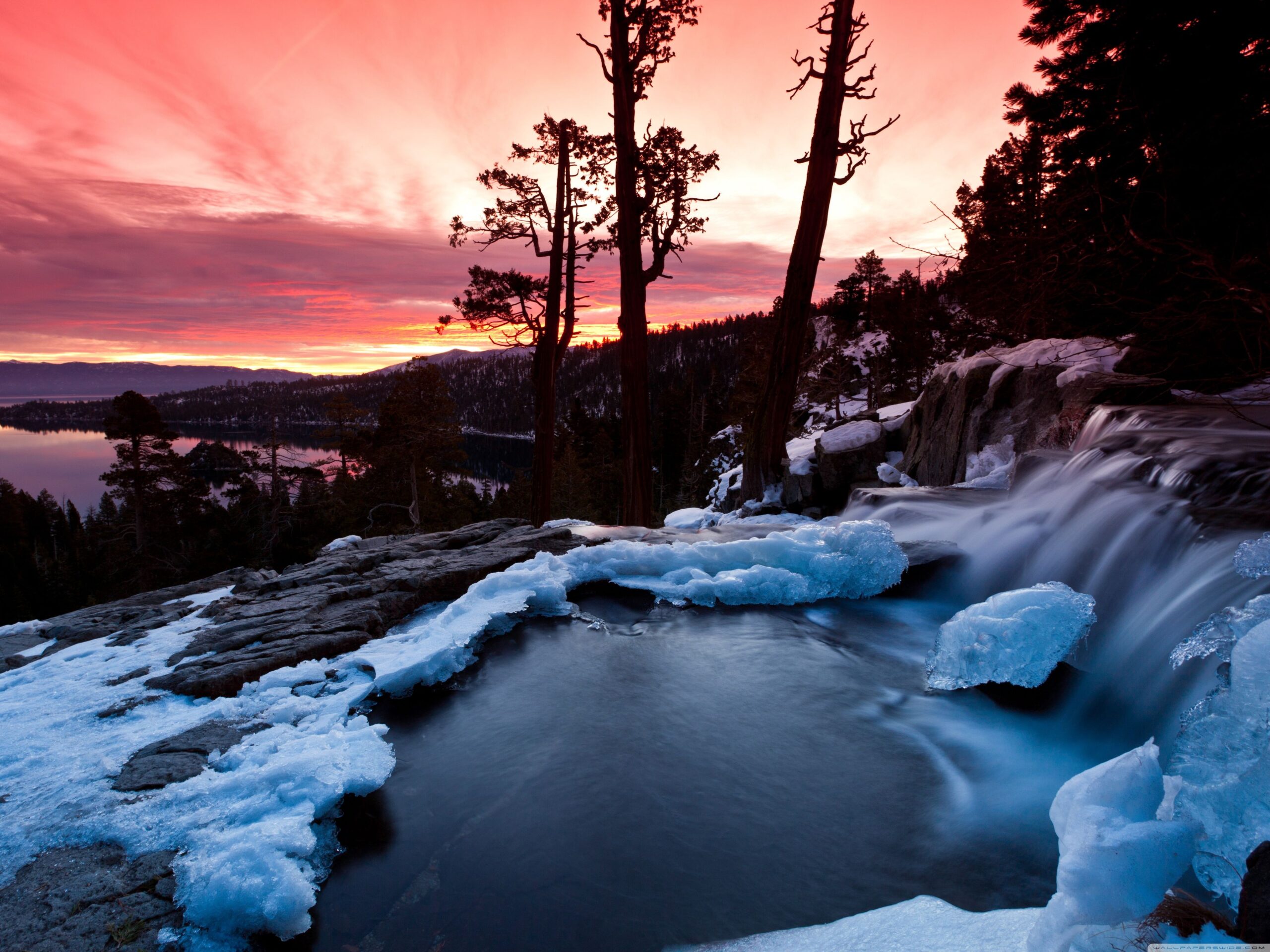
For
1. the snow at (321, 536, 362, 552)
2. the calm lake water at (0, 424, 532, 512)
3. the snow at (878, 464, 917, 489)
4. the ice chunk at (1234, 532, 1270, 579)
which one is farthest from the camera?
the calm lake water at (0, 424, 532, 512)

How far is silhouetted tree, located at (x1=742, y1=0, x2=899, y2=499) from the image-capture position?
35.1 feet

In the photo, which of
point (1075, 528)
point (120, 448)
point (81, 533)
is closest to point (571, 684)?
point (1075, 528)

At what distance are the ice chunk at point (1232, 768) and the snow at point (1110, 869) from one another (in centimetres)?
15

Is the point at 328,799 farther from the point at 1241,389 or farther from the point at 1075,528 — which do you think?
the point at 1241,389

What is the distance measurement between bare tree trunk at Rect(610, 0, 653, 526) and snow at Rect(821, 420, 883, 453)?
3763 mm

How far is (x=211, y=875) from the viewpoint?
7.96 ft

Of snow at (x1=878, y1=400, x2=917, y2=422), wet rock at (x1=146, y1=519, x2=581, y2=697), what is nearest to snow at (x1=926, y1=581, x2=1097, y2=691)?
wet rock at (x1=146, y1=519, x2=581, y2=697)

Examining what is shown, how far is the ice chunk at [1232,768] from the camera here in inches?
84.0

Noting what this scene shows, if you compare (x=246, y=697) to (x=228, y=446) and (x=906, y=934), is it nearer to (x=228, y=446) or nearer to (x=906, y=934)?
(x=906, y=934)

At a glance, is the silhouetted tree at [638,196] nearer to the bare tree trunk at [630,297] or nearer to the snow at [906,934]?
the bare tree trunk at [630,297]

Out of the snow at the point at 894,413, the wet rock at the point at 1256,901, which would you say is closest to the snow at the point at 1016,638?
the wet rock at the point at 1256,901

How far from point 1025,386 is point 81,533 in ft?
228

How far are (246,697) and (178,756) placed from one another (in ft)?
2.34

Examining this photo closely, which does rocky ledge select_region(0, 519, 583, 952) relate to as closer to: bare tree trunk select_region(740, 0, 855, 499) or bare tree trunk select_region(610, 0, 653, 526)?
bare tree trunk select_region(610, 0, 653, 526)
